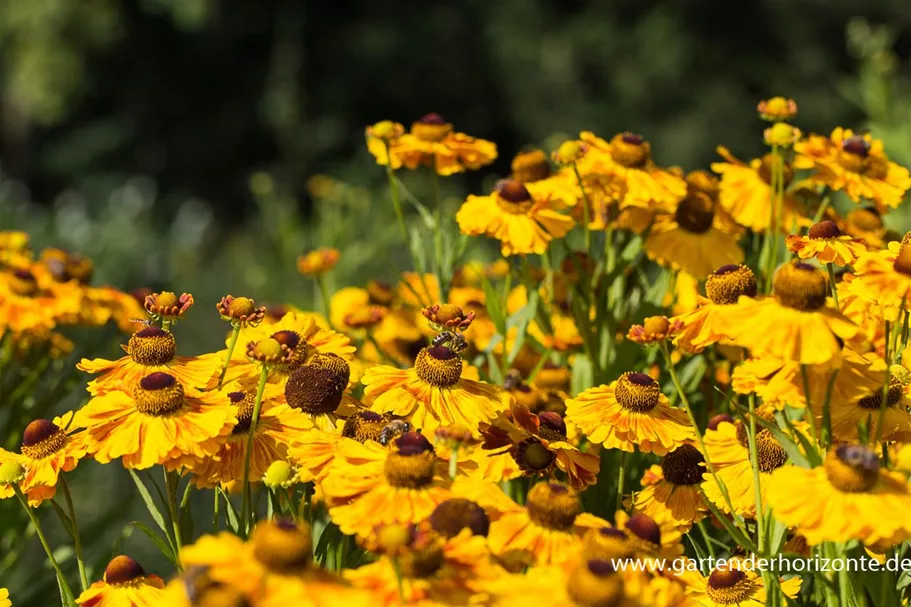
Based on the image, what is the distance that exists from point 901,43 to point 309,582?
503 inches

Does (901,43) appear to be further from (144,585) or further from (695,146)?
(144,585)

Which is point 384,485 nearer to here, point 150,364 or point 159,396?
point 159,396

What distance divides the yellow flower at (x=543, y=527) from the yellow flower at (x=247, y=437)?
0.27m

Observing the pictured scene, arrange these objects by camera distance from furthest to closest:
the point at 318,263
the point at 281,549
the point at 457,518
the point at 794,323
Answer: the point at 318,263 < the point at 794,323 < the point at 457,518 < the point at 281,549

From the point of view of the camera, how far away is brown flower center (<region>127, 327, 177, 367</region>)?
3.56 ft

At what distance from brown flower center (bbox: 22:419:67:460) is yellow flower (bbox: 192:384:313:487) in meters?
0.14

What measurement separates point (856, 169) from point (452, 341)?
70 centimetres

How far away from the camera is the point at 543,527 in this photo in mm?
846

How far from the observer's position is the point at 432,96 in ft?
36.7

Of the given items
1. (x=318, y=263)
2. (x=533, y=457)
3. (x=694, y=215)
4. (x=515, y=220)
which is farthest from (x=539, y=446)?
(x=318, y=263)

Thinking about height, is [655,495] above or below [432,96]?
above

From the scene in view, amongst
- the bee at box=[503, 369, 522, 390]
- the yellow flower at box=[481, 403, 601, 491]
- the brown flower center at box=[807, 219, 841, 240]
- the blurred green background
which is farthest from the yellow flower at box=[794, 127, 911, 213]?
the blurred green background

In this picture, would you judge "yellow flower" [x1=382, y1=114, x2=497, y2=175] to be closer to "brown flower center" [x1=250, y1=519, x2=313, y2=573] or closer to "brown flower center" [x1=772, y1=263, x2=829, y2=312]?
"brown flower center" [x1=772, y1=263, x2=829, y2=312]

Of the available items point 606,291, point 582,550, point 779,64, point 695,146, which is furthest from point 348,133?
point 582,550
